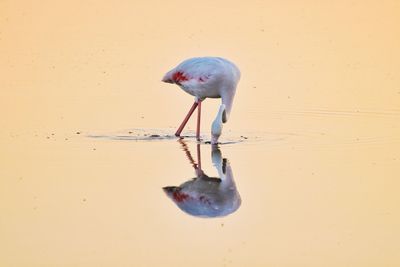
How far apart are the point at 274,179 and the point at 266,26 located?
34.4 feet

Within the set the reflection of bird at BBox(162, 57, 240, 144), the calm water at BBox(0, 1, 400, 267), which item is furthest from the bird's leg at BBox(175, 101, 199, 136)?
the calm water at BBox(0, 1, 400, 267)

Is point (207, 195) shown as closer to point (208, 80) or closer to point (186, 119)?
point (186, 119)

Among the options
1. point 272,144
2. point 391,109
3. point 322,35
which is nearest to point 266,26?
point 322,35

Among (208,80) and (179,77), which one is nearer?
(208,80)

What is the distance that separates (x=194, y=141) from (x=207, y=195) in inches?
123

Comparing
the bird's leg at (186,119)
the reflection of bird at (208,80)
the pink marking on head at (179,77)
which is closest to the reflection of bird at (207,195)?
the bird's leg at (186,119)

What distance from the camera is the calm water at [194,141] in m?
8.61

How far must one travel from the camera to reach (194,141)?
13.2m

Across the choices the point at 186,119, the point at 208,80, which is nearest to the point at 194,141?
the point at 186,119

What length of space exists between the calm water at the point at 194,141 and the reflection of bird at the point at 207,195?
0.03m

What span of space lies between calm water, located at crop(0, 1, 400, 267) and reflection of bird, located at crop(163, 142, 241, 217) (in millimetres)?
27

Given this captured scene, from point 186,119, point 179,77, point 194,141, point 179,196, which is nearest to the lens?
point 179,196

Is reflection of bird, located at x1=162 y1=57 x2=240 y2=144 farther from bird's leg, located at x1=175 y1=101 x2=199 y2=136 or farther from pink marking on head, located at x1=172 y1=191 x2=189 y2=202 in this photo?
pink marking on head, located at x1=172 y1=191 x2=189 y2=202

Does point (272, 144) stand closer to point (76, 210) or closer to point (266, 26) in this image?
point (76, 210)
